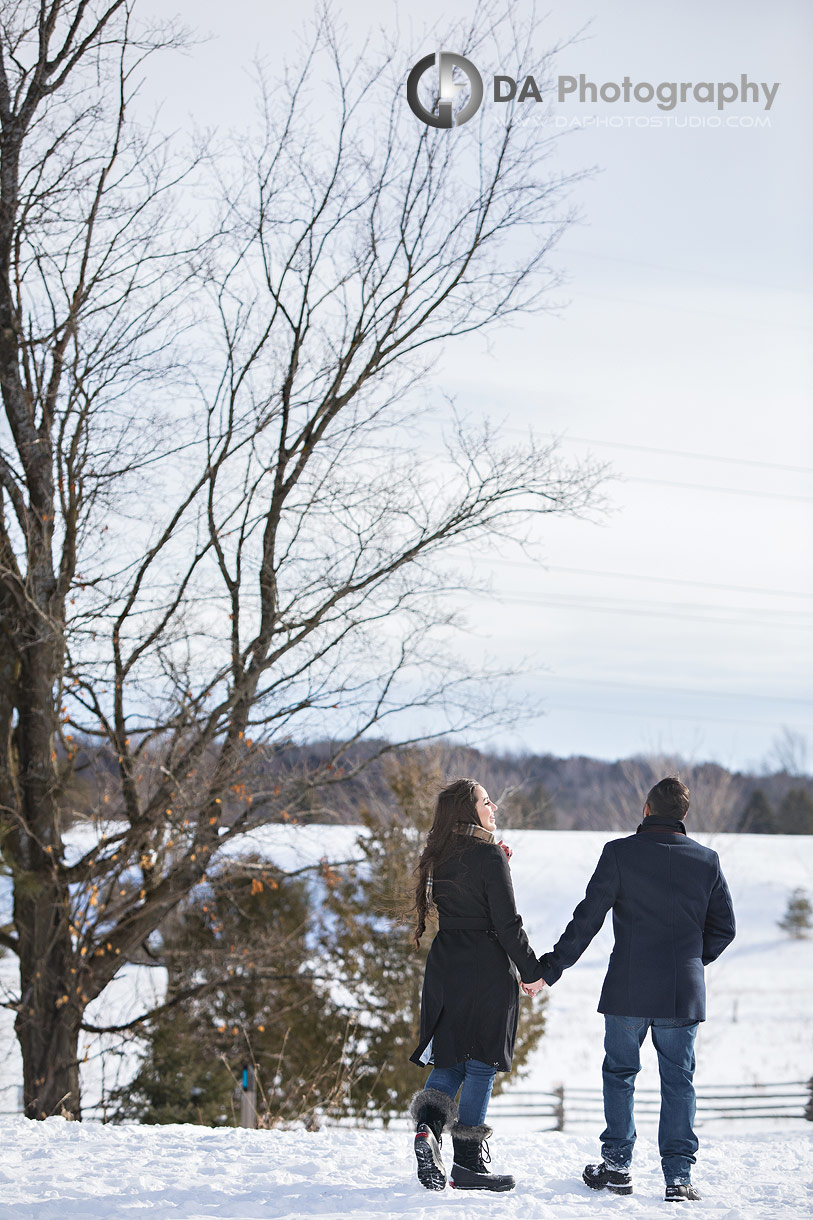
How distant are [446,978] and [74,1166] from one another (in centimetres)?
182

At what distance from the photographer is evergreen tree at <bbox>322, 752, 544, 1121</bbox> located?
16438 millimetres

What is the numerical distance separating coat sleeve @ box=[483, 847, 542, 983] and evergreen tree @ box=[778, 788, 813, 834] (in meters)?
36.5

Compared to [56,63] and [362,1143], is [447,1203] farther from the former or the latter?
[56,63]

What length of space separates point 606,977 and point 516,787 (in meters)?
11.7

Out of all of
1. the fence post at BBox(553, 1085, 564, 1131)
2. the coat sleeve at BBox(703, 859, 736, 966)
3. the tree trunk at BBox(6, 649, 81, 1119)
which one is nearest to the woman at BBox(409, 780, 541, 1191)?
the coat sleeve at BBox(703, 859, 736, 966)

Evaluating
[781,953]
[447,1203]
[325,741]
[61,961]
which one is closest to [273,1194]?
[447,1203]

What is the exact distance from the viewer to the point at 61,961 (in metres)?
9.18

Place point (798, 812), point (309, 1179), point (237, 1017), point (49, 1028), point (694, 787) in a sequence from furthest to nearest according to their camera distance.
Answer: point (798, 812), point (694, 787), point (237, 1017), point (49, 1028), point (309, 1179)

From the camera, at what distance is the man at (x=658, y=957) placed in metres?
4.24

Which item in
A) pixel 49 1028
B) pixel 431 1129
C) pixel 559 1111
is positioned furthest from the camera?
pixel 559 1111

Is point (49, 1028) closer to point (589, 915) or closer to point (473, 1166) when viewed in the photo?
point (473, 1166)

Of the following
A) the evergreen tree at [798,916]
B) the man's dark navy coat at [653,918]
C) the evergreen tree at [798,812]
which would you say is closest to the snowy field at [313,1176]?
the man's dark navy coat at [653,918]

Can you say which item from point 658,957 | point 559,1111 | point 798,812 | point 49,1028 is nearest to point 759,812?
point 798,812

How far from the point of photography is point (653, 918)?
4293mm
